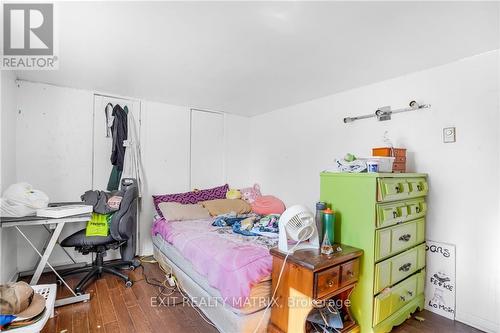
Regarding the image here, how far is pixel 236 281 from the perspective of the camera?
1.68 meters

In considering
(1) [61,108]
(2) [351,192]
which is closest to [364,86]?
(2) [351,192]

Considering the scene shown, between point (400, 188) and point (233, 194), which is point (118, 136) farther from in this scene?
point (400, 188)

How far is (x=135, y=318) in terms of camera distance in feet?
6.43

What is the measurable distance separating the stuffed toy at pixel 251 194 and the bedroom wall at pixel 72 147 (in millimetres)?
884

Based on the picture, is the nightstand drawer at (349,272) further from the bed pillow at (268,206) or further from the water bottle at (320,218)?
the bed pillow at (268,206)

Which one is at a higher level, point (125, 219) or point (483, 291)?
point (125, 219)

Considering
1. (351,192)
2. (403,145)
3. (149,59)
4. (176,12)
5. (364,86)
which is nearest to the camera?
(176,12)

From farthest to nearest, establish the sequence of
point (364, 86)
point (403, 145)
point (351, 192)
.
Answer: point (364, 86), point (403, 145), point (351, 192)

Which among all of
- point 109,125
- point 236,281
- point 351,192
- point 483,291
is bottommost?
point 483,291

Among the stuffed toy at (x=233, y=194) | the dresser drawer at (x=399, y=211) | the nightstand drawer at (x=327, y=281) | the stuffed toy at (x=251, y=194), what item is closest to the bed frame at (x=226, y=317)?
the nightstand drawer at (x=327, y=281)

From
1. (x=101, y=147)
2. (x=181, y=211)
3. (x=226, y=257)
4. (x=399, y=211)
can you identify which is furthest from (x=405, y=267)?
(x=101, y=147)

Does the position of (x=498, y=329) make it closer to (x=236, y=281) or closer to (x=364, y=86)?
(x=236, y=281)

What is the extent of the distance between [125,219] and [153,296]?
0.79 metres

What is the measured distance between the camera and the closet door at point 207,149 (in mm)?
3857
